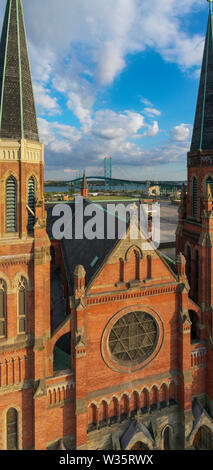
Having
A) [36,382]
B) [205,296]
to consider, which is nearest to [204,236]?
[205,296]

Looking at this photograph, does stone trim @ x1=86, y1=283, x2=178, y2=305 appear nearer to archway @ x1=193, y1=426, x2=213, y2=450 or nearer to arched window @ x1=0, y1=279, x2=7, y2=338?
arched window @ x1=0, y1=279, x2=7, y2=338

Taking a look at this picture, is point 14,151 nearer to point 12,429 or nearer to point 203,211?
point 203,211

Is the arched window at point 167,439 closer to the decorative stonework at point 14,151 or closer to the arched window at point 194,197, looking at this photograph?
the arched window at point 194,197

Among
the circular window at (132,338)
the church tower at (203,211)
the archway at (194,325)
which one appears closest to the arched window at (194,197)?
the church tower at (203,211)

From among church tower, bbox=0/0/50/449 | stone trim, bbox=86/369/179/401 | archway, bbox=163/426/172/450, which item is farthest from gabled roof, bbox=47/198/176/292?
archway, bbox=163/426/172/450

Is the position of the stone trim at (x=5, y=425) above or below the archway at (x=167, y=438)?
above

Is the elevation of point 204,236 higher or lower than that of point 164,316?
higher

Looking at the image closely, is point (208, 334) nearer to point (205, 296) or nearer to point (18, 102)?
point (205, 296)
